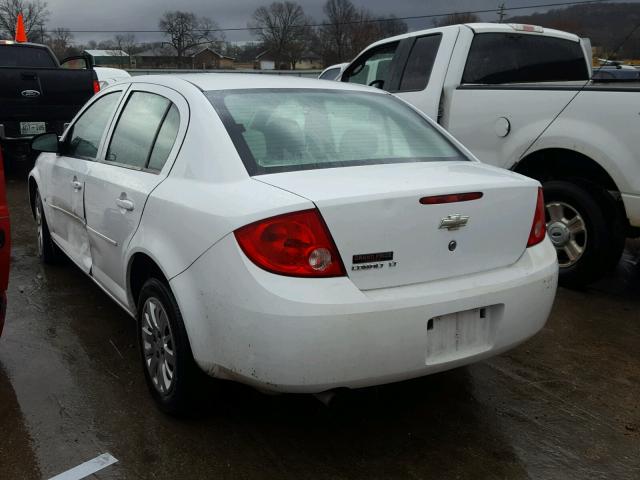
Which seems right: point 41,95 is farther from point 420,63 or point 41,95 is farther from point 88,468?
point 88,468

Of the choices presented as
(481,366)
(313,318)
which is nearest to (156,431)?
(313,318)

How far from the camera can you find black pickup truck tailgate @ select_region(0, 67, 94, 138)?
8828 millimetres

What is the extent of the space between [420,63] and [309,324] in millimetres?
4532

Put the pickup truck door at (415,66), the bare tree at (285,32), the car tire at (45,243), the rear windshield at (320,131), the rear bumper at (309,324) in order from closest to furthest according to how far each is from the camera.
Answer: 1. the rear bumper at (309,324)
2. the rear windshield at (320,131)
3. the car tire at (45,243)
4. the pickup truck door at (415,66)
5. the bare tree at (285,32)

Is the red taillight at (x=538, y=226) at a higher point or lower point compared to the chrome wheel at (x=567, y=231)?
higher

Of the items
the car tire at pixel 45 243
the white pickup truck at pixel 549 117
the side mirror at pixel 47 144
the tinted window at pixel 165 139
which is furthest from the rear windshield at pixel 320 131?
the car tire at pixel 45 243

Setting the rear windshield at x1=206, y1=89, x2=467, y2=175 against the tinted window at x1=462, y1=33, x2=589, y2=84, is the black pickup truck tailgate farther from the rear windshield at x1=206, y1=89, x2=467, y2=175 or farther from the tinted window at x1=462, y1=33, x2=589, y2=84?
the rear windshield at x1=206, y1=89, x2=467, y2=175

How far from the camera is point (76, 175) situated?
13.3 feet

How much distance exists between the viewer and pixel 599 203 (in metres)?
4.66

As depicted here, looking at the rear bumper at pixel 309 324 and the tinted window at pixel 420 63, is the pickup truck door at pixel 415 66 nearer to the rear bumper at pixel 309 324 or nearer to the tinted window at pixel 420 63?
the tinted window at pixel 420 63

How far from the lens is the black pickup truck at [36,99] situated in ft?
29.0

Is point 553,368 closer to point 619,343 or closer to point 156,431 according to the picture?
point 619,343

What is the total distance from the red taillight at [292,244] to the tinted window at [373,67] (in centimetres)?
465

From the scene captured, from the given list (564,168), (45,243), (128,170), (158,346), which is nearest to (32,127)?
(45,243)
